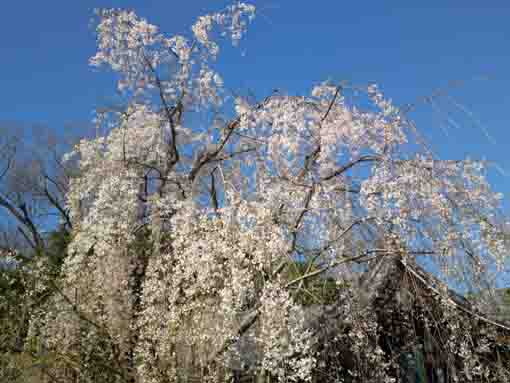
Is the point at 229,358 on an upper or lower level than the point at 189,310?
lower

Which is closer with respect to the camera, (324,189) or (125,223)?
(324,189)

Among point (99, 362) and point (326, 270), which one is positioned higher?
point (326, 270)

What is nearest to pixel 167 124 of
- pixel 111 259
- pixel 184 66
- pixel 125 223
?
pixel 184 66

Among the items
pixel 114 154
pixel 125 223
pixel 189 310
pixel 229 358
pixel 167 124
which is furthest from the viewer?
pixel 167 124

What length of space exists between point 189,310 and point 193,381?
0.54 m

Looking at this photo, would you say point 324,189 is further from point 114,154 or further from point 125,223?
point 114,154

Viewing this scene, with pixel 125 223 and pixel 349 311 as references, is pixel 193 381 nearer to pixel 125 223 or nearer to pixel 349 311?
pixel 349 311

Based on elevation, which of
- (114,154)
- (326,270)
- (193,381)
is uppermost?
(114,154)

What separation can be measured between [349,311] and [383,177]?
3.82 feet

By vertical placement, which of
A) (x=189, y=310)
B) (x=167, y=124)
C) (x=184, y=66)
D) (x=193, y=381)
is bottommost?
(x=193, y=381)

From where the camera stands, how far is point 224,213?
3760 mm

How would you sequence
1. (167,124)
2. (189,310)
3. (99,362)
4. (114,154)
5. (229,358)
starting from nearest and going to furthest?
1. (229,358)
2. (189,310)
3. (99,362)
4. (114,154)
5. (167,124)

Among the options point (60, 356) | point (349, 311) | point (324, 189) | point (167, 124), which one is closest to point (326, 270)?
point (349, 311)

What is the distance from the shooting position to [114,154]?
5105mm
